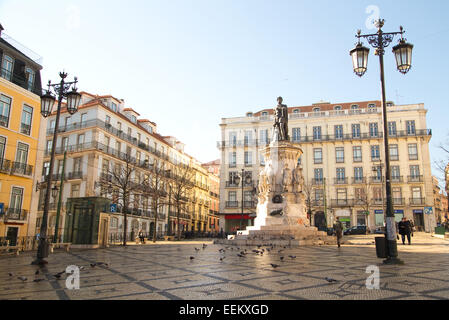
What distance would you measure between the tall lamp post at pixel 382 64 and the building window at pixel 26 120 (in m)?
21.3

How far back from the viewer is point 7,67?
21.7m

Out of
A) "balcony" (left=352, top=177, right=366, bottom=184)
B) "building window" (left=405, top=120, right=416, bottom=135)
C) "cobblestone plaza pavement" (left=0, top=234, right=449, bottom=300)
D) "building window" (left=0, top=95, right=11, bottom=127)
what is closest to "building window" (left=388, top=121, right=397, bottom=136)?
"building window" (left=405, top=120, right=416, bottom=135)

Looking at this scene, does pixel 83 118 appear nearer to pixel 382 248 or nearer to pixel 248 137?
pixel 248 137

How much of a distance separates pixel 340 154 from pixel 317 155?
3169 millimetres

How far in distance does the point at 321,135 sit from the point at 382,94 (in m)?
41.5

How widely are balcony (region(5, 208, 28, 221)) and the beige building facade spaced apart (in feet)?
88.7

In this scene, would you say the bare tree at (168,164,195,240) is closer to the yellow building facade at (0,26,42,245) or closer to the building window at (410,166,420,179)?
the yellow building facade at (0,26,42,245)

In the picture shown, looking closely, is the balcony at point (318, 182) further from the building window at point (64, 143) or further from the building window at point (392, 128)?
the building window at point (64, 143)

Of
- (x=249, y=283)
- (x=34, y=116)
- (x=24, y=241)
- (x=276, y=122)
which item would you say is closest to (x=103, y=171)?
(x=34, y=116)

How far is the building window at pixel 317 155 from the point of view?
49.2 m

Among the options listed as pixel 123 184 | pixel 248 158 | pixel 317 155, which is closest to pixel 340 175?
pixel 317 155

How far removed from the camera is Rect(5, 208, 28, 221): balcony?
21.2 metres

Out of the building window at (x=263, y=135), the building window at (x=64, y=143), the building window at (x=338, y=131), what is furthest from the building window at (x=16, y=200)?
the building window at (x=338, y=131)

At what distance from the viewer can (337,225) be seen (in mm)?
16766
